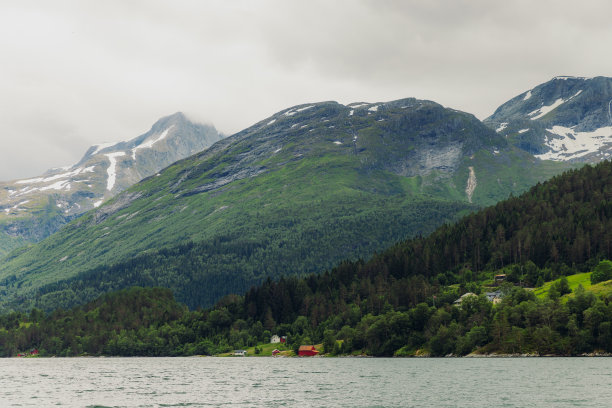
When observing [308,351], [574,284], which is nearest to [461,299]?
[574,284]

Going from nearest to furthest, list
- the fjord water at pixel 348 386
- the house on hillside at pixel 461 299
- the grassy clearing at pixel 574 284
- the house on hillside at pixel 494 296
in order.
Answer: the fjord water at pixel 348 386, the grassy clearing at pixel 574 284, the house on hillside at pixel 461 299, the house on hillside at pixel 494 296

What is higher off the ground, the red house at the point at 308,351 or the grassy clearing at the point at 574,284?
the grassy clearing at the point at 574,284

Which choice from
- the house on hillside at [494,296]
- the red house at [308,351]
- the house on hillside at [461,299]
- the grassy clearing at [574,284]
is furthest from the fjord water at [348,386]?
the red house at [308,351]

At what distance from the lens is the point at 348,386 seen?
105 metres

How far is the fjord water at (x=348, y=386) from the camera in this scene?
8669 centimetres

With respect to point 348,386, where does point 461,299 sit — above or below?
below

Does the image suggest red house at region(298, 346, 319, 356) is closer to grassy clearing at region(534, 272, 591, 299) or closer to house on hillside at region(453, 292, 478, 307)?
house on hillside at region(453, 292, 478, 307)

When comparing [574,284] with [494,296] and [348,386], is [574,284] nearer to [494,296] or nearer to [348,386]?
[494,296]

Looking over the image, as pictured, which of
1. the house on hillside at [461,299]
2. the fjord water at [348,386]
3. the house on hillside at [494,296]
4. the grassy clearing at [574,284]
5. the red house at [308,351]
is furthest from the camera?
the red house at [308,351]

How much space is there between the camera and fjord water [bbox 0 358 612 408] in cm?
8669

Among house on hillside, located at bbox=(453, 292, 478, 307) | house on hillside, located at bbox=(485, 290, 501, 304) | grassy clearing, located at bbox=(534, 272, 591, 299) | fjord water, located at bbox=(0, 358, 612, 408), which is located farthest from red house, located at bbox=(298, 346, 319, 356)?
grassy clearing, located at bbox=(534, 272, 591, 299)

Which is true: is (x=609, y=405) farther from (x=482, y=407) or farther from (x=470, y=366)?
(x=470, y=366)

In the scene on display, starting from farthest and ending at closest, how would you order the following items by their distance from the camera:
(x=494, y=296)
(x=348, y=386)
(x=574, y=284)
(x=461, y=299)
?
(x=494, y=296), (x=461, y=299), (x=574, y=284), (x=348, y=386)

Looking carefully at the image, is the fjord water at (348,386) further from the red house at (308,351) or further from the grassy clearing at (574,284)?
the red house at (308,351)
